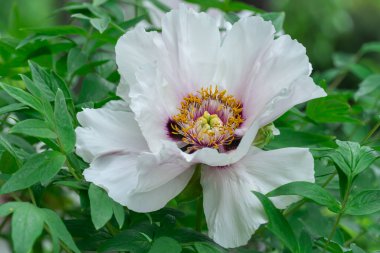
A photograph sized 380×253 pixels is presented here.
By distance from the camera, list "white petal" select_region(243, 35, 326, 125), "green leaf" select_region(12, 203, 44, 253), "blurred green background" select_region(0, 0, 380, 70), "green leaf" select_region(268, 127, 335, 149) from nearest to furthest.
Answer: "green leaf" select_region(12, 203, 44, 253)
"white petal" select_region(243, 35, 326, 125)
"green leaf" select_region(268, 127, 335, 149)
"blurred green background" select_region(0, 0, 380, 70)

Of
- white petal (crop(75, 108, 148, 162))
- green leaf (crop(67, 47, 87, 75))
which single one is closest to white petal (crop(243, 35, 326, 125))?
white petal (crop(75, 108, 148, 162))

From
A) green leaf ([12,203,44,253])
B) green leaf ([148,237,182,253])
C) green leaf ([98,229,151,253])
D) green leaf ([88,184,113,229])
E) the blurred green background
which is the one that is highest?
green leaf ([12,203,44,253])

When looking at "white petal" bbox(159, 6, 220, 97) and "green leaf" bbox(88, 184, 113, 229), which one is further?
"white petal" bbox(159, 6, 220, 97)

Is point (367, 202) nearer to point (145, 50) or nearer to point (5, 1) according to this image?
point (145, 50)

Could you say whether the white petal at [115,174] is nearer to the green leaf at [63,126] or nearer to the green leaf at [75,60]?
the green leaf at [63,126]

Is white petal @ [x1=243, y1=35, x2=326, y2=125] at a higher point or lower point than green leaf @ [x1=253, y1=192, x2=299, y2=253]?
higher

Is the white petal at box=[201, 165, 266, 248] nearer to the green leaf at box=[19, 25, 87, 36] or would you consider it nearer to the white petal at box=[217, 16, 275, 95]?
the white petal at box=[217, 16, 275, 95]
